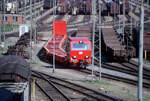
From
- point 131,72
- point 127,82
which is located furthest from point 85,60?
point 127,82

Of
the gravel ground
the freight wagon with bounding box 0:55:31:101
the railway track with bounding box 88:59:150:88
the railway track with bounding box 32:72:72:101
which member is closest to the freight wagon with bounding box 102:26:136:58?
the railway track with bounding box 88:59:150:88

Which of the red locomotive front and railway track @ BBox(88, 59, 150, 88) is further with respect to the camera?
the red locomotive front

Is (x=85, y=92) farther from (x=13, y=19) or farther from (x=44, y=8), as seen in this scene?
(x=44, y=8)

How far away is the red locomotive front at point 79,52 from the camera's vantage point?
84.4 feet

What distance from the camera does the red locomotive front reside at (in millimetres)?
25719

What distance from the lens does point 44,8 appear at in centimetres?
8181

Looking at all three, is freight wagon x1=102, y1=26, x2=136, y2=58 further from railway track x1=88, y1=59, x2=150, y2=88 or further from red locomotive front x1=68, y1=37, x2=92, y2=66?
red locomotive front x1=68, y1=37, x2=92, y2=66

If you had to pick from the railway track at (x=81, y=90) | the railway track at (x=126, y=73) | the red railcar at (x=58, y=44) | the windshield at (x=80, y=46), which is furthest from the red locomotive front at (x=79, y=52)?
the railway track at (x=81, y=90)

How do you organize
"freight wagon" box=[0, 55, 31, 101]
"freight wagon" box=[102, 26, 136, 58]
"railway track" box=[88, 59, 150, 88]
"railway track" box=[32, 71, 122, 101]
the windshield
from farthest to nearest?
"freight wagon" box=[102, 26, 136, 58] → the windshield → "railway track" box=[88, 59, 150, 88] → "railway track" box=[32, 71, 122, 101] → "freight wagon" box=[0, 55, 31, 101]

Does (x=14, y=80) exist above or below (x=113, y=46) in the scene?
below

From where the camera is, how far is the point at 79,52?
2575 cm

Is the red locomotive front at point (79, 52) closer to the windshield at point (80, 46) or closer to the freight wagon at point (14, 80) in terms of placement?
the windshield at point (80, 46)

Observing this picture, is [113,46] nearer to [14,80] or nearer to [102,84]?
[102,84]

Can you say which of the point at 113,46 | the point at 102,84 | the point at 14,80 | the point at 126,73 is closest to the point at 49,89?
the point at 102,84
